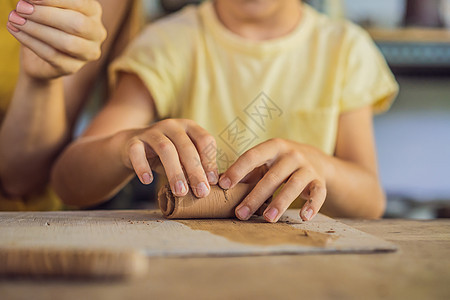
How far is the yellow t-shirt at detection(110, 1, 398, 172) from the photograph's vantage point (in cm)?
114

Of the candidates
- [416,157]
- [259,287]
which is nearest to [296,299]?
[259,287]

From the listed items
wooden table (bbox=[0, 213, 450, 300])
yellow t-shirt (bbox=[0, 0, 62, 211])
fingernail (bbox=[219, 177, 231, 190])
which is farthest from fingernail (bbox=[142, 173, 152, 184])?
yellow t-shirt (bbox=[0, 0, 62, 211])

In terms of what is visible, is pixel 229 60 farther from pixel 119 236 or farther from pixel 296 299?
pixel 296 299

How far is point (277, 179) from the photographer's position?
27.9 inches

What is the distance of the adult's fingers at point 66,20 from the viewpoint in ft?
2.29

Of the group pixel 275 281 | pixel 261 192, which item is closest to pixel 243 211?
pixel 261 192

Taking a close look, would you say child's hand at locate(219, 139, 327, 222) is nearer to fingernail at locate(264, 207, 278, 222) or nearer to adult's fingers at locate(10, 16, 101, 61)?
fingernail at locate(264, 207, 278, 222)

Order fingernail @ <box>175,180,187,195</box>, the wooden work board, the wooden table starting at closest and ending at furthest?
the wooden table → the wooden work board → fingernail @ <box>175,180,187,195</box>

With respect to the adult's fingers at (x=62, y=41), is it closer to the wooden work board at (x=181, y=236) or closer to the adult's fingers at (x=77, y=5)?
the adult's fingers at (x=77, y=5)

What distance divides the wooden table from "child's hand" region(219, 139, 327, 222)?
0.56ft

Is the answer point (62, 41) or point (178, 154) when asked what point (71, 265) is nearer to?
point (178, 154)

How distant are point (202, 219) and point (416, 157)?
5.65 ft

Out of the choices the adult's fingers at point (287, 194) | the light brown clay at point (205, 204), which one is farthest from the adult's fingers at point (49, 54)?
the adult's fingers at point (287, 194)

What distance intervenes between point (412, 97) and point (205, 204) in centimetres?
170
